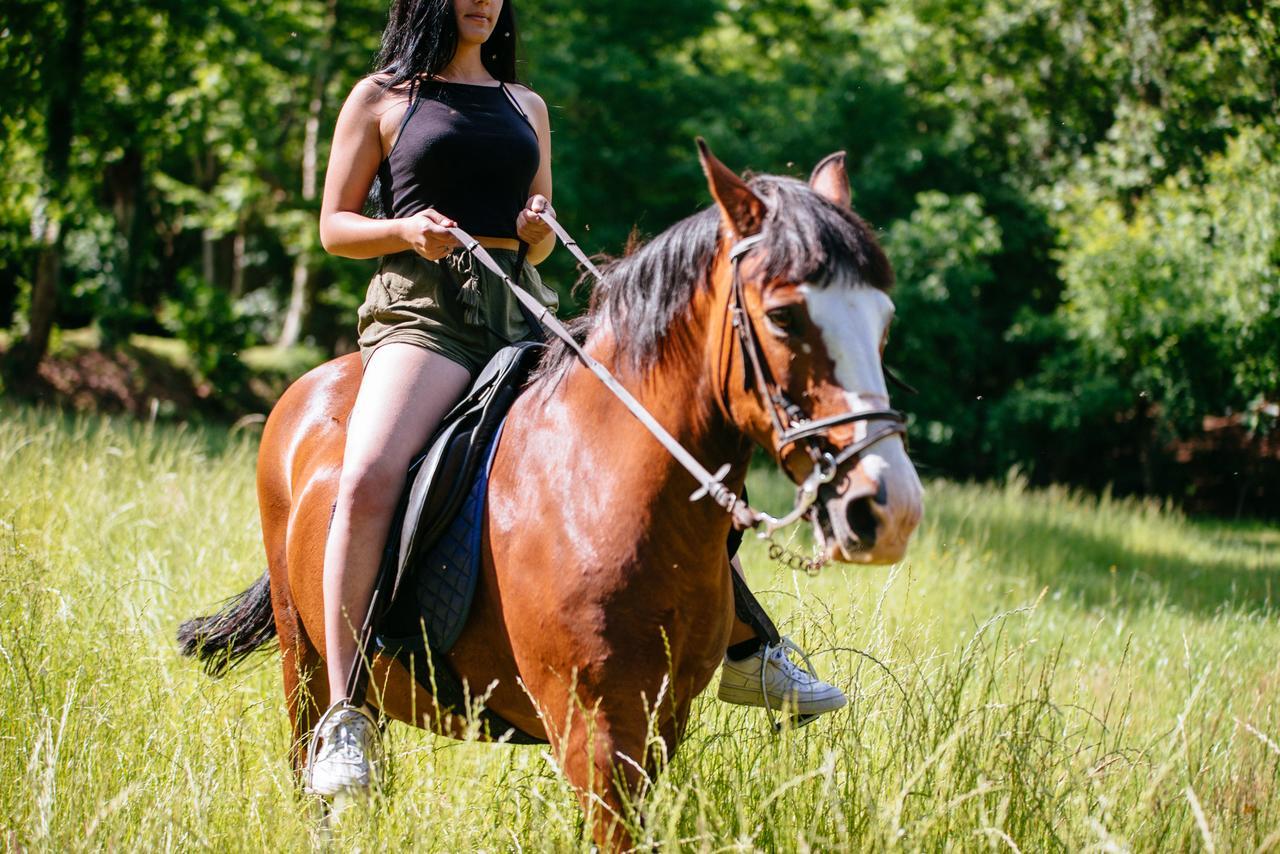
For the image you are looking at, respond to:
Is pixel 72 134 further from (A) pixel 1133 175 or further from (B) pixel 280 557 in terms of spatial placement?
(A) pixel 1133 175

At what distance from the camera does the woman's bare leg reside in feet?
9.21

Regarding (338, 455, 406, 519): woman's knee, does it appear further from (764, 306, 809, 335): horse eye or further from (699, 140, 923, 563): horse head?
(764, 306, 809, 335): horse eye

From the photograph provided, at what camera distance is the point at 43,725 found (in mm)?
3211

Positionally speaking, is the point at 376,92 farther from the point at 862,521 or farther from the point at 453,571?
the point at 862,521

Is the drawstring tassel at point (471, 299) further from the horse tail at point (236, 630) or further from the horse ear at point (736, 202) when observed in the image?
the horse tail at point (236, 630)

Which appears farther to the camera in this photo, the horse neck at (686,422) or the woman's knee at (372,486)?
the woman's knee at (372,486)

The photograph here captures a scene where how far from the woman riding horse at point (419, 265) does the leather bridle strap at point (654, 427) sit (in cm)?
20

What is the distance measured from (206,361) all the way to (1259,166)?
54.5 ft

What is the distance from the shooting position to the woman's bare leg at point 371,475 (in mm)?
2809

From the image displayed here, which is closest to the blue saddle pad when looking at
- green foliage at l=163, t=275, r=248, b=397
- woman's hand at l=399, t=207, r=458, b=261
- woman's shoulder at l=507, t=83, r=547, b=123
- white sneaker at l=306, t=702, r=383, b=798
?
white sneaker at l=306, t=702, r=383, b=798

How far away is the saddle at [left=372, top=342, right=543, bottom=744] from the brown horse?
6 cm

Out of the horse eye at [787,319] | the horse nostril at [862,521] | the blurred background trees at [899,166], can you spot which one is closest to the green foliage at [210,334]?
the blurred background trees at [899,166]

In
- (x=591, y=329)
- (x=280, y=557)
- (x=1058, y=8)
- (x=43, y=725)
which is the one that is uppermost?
(x=1058, y=8)

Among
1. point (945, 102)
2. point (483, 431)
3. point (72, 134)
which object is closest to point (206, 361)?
point (72, 134)
